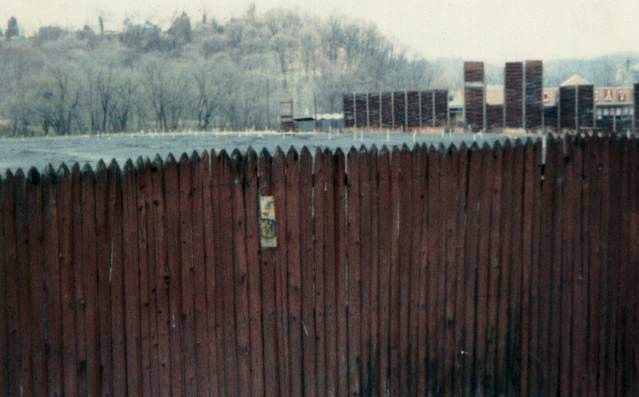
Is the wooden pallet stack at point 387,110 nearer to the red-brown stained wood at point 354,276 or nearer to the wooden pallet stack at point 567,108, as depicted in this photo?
the wooden pallet stack at point 567,108

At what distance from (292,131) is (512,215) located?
63.0 meters

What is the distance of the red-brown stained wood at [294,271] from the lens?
17.4 feet

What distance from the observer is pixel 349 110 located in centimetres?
6906

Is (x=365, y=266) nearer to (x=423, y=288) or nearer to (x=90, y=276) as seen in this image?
(x=423, y=288)

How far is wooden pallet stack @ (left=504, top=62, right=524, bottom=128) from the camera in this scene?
5039 centimetres

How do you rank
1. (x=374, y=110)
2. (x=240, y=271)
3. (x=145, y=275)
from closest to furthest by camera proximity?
(x=145, y=275), (x=240, y=271), (x=374, y=110)

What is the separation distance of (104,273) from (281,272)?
123 cm

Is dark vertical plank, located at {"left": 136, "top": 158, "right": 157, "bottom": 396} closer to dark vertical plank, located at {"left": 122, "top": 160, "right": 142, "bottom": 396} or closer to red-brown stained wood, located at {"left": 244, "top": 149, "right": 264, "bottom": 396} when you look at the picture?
dark vertical plank, located at {"left": 122, "top": 160, "right": 142, "bottom": 396}

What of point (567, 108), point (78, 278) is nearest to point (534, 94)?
point (567, 108)

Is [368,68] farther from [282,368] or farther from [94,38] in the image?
[282,368]

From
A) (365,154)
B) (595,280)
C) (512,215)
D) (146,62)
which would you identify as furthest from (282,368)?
(146,62)

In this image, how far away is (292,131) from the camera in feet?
225

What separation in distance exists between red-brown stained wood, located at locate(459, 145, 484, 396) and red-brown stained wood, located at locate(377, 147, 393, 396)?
26.8 inches

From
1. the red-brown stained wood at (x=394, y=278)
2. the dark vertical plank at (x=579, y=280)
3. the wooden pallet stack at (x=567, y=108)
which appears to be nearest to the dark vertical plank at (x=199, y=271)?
the red-brown stained wood at (x=394, y=278)
